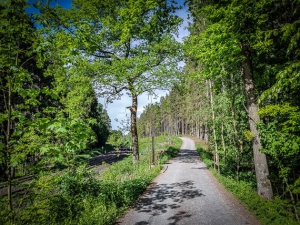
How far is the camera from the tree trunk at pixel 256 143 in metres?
7.82

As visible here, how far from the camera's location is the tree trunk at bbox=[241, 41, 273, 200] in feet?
25.7

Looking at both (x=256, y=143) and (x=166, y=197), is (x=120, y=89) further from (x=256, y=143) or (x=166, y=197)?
(x=256, y=143)

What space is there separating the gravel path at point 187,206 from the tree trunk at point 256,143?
1379 mm

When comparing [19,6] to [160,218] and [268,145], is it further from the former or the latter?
[268,145]

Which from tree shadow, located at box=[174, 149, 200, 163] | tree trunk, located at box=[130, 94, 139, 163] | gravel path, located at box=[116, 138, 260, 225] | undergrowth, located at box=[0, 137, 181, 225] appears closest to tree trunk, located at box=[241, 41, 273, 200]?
gravel path, located at box=[116, 138, 260, 225]

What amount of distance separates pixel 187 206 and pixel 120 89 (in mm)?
9332

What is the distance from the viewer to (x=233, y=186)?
30.9 ft

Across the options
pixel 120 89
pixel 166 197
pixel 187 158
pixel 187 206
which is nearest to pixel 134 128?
pixel 120 89

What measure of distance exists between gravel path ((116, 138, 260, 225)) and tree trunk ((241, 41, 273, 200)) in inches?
54.3

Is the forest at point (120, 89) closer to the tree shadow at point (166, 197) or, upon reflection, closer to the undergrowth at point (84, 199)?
the undergrowth at point (84, 199)

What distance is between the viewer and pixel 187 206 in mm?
7402

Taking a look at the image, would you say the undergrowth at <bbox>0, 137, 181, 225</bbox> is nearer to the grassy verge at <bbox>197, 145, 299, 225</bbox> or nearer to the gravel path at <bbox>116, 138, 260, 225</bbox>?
the gravel path at <bbox>116, 138, 260, 225</bbox>

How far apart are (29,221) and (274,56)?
452 inches

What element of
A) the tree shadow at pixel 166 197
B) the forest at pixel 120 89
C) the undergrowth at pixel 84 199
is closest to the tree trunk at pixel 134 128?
the forest at pixel 120 89
